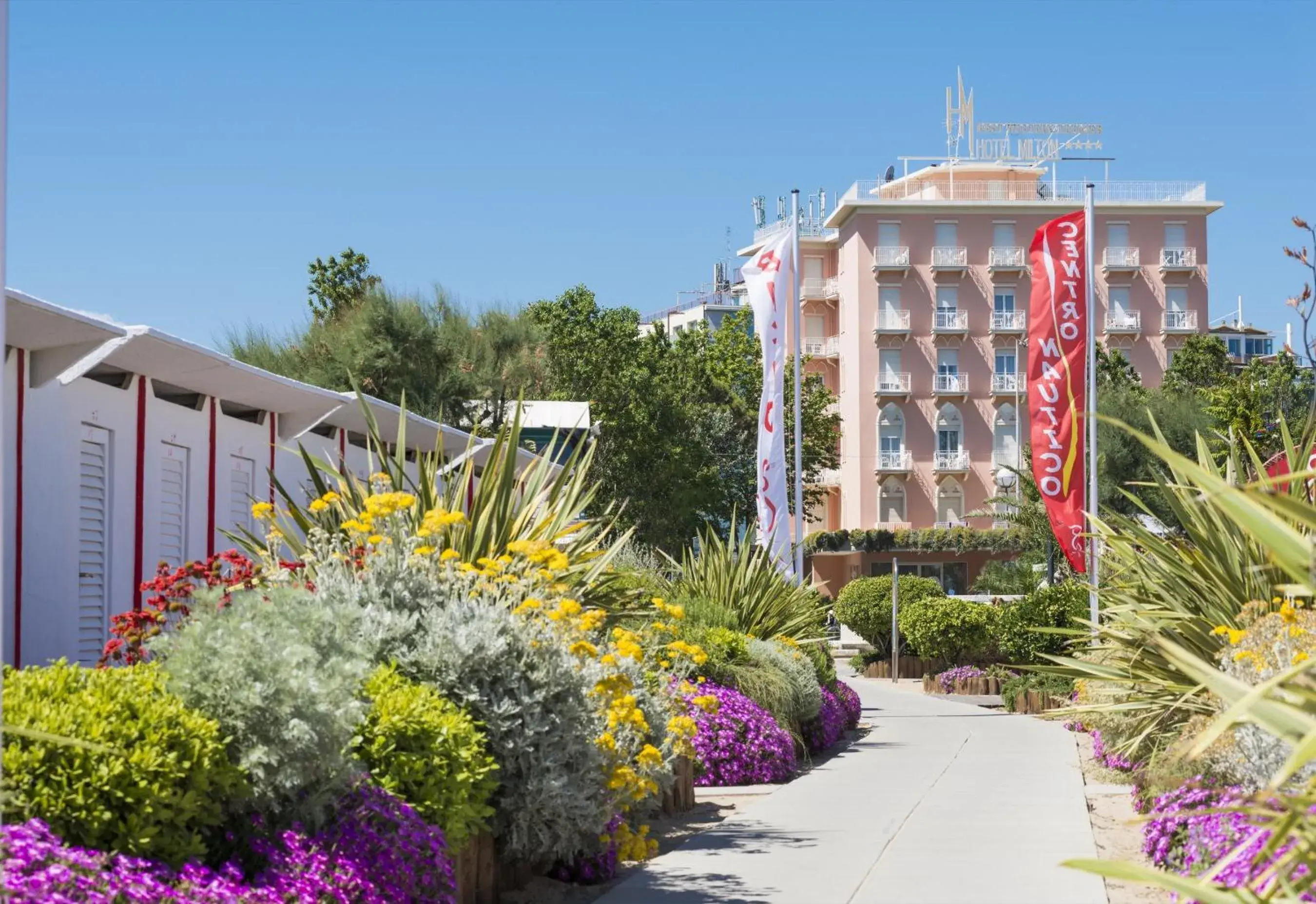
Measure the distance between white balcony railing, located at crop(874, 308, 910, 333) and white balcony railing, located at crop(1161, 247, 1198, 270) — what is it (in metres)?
13.2

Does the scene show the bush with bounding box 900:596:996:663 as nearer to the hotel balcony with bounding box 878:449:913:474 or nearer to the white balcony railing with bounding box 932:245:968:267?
the hotel balcony with bounding box 878:449:913:474

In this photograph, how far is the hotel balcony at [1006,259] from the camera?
75938mm

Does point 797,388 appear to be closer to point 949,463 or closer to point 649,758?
point 649,758

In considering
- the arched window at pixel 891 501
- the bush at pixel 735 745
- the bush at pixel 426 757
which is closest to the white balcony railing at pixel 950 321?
the arched window at pixel 891 501

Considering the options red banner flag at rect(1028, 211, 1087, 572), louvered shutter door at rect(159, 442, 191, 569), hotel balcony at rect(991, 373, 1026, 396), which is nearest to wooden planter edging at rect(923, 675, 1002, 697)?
red banner flag at rect(1028, 211, 1087, 572)

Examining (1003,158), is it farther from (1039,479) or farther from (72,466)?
(72,466)

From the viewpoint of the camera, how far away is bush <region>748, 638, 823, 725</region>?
648 inches

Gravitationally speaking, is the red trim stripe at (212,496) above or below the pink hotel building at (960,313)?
below

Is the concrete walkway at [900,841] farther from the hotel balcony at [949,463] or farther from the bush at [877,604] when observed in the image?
the hotel balcony at [949,463]

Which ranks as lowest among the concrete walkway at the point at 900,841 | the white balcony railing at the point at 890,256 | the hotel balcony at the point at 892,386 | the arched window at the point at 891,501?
the concrete walkway at the point at 900,841

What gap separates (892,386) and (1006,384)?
600 centimetres

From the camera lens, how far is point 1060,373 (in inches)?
803

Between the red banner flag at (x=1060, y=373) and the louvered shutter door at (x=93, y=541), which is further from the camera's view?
the red banner flag at (x=1060, y=373)

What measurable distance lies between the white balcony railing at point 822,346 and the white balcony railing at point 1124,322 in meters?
13.4
